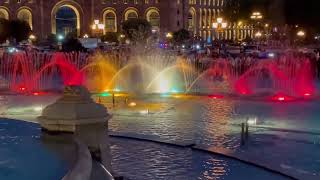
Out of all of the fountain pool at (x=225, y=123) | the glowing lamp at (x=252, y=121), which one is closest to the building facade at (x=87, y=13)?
the fountain pool at (x=225, y=123)

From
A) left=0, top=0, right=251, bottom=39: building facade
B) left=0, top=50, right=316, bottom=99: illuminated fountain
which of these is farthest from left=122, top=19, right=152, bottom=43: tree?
left=0, top=50, right=316, bottom=99: illuminated fountain

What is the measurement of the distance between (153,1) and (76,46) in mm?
78397

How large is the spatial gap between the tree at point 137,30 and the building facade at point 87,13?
25.5m

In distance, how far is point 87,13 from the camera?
12156 cm

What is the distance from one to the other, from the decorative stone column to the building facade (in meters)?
109

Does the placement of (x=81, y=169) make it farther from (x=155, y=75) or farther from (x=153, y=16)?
(x=153, y=16)

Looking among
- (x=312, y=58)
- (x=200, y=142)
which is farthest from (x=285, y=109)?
(x=312, y=58)

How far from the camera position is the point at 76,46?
156 ft

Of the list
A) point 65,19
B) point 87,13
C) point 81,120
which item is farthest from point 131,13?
point 81,120

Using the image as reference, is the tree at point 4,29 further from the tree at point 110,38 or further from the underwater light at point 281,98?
the underwater light at point 281,98

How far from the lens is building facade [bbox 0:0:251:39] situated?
11838 cm

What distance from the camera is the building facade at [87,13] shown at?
388 ft

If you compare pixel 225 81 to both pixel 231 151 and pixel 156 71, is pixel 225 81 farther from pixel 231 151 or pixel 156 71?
pixel 231 151

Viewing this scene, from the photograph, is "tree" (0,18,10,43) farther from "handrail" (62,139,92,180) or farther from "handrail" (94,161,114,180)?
"handrail" (62,139,92,180)
